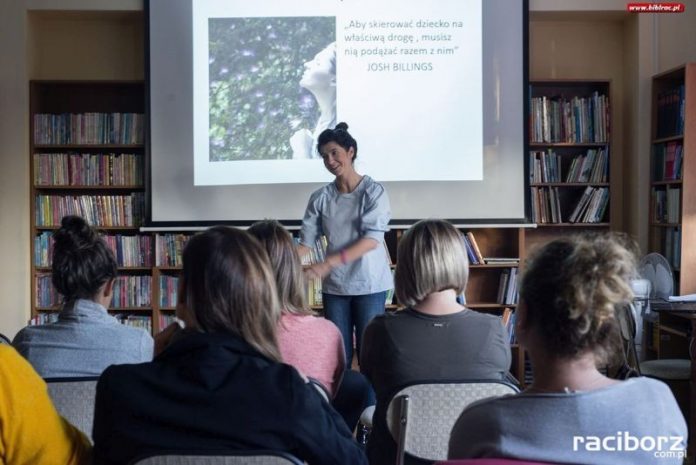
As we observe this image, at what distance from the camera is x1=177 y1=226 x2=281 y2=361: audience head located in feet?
4.88

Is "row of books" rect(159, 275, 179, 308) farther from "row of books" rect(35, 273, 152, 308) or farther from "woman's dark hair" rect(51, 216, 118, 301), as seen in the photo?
"woman's dark hair" rect(51, 216, 118, 301)

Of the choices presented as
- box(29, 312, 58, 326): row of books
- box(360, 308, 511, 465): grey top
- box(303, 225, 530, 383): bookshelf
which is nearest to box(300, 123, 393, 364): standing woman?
box(303, 225, 530, 383): bookshelf

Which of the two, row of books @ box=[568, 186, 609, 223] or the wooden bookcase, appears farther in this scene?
row of books @ box=[568, 186, 609, 223]

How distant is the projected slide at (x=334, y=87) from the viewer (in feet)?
17.7

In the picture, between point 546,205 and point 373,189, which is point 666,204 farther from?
point 373,189

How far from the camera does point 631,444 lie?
4.08 ft

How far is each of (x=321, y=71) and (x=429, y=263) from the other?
10.7 feet

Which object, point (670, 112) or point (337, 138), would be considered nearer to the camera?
point (337, 138)

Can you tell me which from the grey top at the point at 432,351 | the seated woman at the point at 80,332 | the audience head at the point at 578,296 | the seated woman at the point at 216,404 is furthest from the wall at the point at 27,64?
the audience head at the point at 578,296

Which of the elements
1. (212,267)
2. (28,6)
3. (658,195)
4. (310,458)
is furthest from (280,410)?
(28,6)

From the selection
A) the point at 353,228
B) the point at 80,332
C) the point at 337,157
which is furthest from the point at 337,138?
the point at 80,332

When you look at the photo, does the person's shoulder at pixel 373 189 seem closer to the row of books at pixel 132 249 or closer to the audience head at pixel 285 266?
the audience head at pixel 285 266

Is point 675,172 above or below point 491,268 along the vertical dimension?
above

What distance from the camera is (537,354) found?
1.29 meters
